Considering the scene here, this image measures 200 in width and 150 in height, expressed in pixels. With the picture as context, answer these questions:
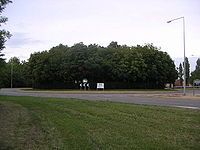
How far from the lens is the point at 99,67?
58375 millimetres

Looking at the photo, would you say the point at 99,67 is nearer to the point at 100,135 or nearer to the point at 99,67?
the point at 99,67

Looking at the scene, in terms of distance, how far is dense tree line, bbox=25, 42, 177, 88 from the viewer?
5906 centimetres

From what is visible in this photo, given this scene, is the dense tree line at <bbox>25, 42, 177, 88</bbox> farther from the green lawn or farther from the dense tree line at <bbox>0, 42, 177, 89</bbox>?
the green lawn

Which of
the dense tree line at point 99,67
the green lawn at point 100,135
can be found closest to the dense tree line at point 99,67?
the dense tree line at point 99,67

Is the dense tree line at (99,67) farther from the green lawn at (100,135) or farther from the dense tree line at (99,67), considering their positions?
the green lawn at (100,135)

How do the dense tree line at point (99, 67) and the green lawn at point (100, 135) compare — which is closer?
the green lawn at point (100, 135)

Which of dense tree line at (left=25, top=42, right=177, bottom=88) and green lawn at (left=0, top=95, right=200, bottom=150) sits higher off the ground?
dense tree line at (left=25, top=42, right=177, bottom=88)

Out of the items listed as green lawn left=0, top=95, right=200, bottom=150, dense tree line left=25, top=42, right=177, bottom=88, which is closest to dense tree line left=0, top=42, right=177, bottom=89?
dense tree line left=25, top=42, right=177, bottom=88

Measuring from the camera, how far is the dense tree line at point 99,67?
59.1 m

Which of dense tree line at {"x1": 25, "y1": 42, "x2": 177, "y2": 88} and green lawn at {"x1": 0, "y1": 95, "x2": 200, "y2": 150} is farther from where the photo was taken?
dense tree line at {"x1": 25, "y1": 42, "x2": 177, "y2": 88}

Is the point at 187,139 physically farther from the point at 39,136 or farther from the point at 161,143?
the point at 39,136

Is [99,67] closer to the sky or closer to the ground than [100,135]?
closer to the sky

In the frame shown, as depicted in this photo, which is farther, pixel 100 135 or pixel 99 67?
pixel 99 67

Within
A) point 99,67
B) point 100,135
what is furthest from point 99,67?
point 100,135
